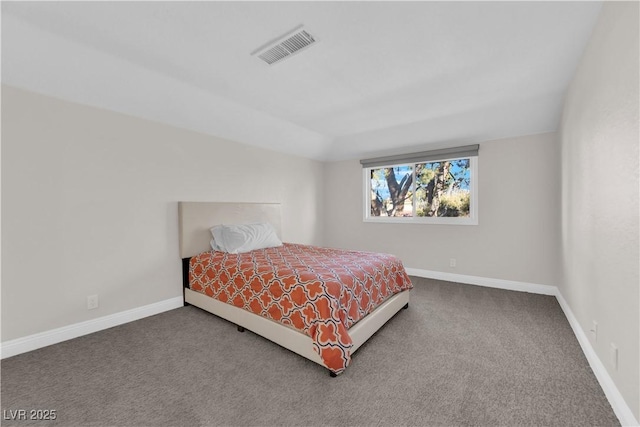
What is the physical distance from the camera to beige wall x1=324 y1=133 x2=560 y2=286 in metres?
3.35

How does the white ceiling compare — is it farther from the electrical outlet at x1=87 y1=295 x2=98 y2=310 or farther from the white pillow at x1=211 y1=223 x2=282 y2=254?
the electrical outlet at x1=87 y1=295 x2=98 y2=310

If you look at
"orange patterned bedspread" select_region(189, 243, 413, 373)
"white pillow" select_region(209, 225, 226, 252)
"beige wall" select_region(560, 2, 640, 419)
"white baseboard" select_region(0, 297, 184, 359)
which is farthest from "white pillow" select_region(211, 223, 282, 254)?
"beige wall" select_region(560, 2, 640, 419)

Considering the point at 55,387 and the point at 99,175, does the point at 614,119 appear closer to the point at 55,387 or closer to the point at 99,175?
the point at 55,387

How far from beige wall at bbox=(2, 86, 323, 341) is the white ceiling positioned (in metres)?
0.23

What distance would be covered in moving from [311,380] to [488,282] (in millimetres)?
3143

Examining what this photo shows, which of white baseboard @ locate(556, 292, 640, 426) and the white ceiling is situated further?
the white ceiling

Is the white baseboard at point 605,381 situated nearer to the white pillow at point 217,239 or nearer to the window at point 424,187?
the window at point 424,187

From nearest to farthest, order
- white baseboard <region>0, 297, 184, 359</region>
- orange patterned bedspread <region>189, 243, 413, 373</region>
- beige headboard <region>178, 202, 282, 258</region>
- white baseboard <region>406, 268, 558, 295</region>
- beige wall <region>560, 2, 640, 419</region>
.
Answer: beige wall <region>560, 2, 640, 419</region> → orange patterned bedspread <region>189, 243, 413, 373</region> → white baseboard <region>0, 297, 184, 359</region> → beige headboard <region>178, 202, 282, 258</region> → white baseboard <region>406, 268, 558, 295</region>

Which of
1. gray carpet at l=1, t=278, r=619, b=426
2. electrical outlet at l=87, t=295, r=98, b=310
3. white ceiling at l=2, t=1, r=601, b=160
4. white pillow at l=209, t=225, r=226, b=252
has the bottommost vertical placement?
gray carpet at l=1, t=278, r=619, b=426

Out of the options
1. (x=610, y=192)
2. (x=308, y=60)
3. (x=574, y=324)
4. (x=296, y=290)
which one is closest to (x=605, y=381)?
(x=574, y=324)

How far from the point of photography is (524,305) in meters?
3.00

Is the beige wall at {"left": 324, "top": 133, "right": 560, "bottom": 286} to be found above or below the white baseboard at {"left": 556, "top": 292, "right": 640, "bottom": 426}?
above

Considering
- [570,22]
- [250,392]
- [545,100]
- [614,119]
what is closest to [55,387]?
[250,392]

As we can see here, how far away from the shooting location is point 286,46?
1994 mm
